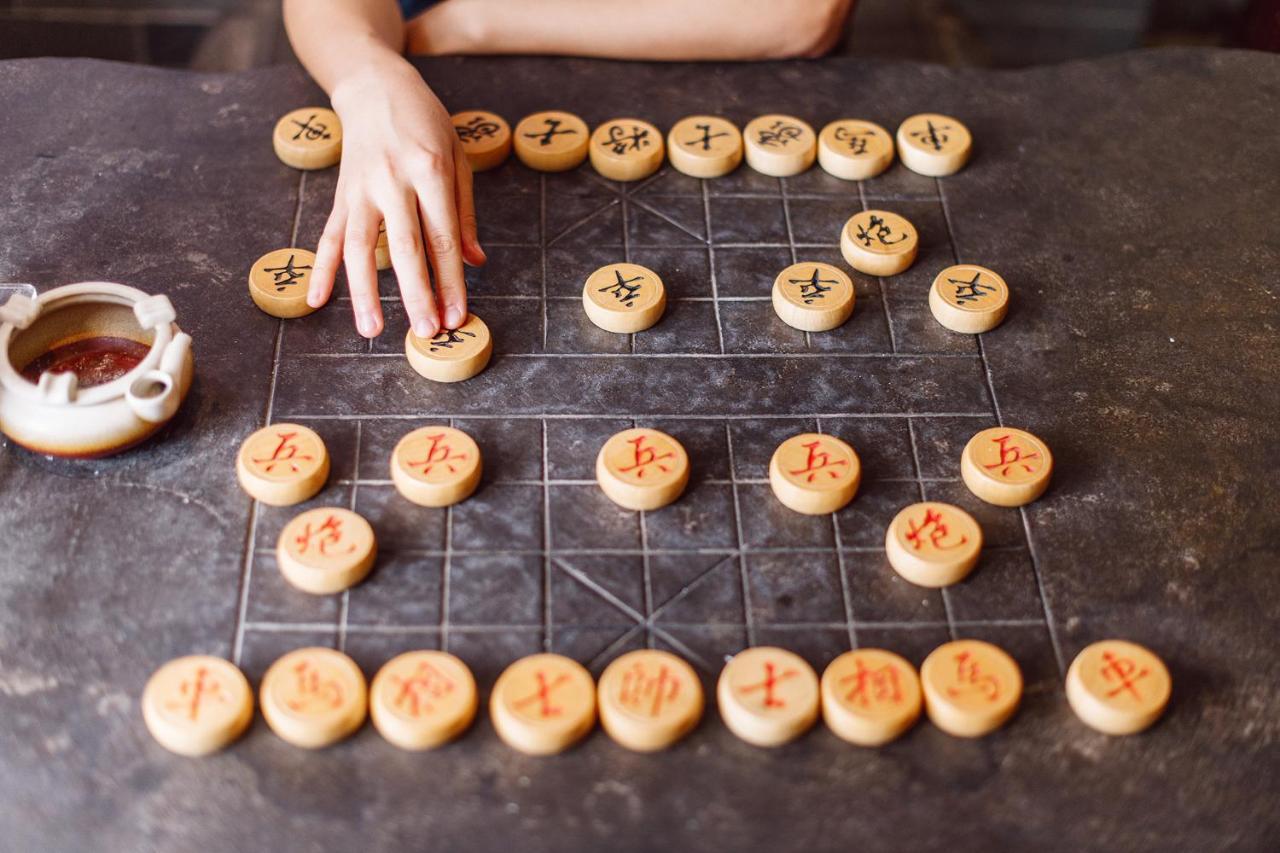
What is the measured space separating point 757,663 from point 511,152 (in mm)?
815

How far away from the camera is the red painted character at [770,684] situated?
108 cm

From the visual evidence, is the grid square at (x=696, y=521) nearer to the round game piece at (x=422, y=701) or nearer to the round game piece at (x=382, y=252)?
the round game piece at (x=422, y=701)

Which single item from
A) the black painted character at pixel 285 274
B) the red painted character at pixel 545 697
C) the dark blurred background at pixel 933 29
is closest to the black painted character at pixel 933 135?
the black painted character at pixel 285 274

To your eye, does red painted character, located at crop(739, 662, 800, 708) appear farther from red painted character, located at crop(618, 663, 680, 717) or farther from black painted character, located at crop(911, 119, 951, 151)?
black painted character, located at crop(911, 119, 951, 151)

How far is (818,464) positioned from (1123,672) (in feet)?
1.13

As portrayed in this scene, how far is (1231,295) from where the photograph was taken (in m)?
1.50

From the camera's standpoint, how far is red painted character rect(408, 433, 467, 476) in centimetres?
123

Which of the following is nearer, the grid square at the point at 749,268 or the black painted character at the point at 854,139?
the grid square at the point at 749,268

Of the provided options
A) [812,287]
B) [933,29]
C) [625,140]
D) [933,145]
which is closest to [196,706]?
[812,287]

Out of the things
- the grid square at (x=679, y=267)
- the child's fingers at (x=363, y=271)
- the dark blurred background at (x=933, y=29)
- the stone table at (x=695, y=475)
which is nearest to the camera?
the stone table at (x=695, y=475)

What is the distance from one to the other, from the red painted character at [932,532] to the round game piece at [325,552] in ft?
1.70

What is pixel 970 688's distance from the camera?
110 cm

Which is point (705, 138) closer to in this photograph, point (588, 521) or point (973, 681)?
point (588, 521)

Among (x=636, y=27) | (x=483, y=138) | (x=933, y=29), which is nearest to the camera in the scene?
(x=483, y=138)
